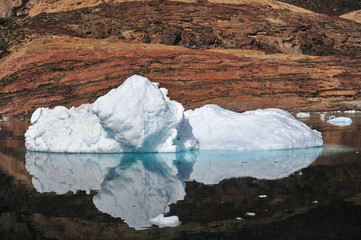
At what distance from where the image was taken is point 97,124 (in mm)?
14000

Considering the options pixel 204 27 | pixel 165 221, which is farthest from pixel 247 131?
pixel 204 27

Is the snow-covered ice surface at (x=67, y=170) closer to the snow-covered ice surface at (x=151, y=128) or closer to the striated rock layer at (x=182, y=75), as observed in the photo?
the snow-covered ice surface at (x=151, y=128)

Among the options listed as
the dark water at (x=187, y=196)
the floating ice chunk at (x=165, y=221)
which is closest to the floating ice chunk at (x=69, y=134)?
the dark water at (x=187, y=196)

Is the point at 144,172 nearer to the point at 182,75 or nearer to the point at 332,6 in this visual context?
the point at 182,75

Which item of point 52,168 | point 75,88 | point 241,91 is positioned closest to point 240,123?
point 52,168

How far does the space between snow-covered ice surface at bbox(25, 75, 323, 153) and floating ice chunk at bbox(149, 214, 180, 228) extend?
6.29m

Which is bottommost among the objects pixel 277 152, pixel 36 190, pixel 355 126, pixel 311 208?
pixel 355 126

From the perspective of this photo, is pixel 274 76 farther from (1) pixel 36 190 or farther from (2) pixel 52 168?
(1) pixel 36 190

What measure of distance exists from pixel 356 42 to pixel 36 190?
3987 cm

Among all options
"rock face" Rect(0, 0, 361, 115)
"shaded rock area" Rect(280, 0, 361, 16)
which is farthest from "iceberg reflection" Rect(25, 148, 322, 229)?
"shaded rock area" Rect(280, 0, 361, 16)

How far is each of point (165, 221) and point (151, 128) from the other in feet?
21.8

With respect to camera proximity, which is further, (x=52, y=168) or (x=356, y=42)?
(x=356, y=42)

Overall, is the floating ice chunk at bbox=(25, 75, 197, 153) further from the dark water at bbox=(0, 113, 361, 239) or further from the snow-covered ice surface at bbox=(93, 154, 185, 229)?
the snow-covered ice surface at bbox=(93, 154, 185, 229)

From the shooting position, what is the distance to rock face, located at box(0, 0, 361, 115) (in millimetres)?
35562
